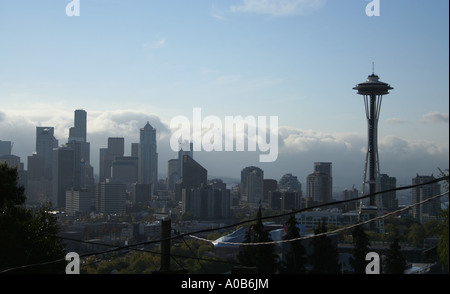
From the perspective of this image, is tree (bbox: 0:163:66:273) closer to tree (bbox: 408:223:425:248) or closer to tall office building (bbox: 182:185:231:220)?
tree (bbox: 408:223:425:248)

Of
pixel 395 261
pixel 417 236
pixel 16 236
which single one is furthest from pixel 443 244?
pixel 417 236

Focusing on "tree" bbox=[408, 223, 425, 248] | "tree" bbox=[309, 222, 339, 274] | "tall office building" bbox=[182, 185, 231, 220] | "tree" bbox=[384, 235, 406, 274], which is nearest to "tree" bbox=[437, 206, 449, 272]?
"tree" bbox=[384, 235, 406, 274]

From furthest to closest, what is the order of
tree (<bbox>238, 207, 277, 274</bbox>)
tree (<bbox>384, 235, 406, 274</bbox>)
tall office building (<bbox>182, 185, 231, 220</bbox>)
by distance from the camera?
tall office building (<bbox>182, 185, 231, 220</bbox>) < tree (<bbox>384, 235, 406, 274</bbox>) < tree (<bbox>238, 207, 277, 274</bbox>)

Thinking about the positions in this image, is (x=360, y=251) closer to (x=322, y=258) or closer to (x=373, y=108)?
(x=322, y=258)

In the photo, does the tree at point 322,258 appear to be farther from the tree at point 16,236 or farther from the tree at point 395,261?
the tree at point 16,236

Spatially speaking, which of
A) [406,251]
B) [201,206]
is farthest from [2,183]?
[201,206]

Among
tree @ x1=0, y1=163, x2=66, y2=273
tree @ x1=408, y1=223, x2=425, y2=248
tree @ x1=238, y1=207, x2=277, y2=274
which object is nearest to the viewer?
tree @ x1=0, y1=163, x2=66, y2=273

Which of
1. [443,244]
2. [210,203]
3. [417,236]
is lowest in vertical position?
[417,236]

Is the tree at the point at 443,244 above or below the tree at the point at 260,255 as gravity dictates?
above

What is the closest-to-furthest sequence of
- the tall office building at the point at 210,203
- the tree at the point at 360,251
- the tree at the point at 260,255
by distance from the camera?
1. the tree at the point at 260,255
2. the tree at the point at 360,251
3. the tall office building at the point at 210,203

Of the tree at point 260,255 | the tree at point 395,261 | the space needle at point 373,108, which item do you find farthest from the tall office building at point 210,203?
the tree at point 260,255
